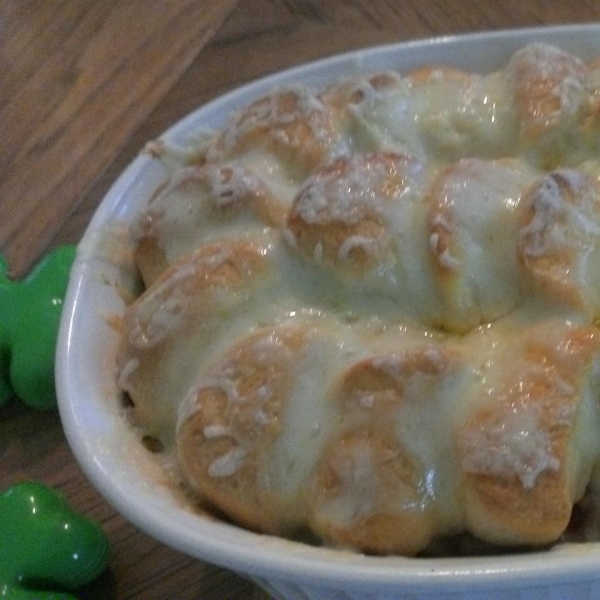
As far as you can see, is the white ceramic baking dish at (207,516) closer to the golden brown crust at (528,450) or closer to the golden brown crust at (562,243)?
the golden brown crust at (528,450)

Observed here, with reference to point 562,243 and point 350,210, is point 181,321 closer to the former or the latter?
point 350,210

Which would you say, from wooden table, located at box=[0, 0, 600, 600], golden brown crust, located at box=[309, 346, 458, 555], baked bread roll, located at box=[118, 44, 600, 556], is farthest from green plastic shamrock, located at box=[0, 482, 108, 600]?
wooden table, located at box=[0, 0, 600, 600]

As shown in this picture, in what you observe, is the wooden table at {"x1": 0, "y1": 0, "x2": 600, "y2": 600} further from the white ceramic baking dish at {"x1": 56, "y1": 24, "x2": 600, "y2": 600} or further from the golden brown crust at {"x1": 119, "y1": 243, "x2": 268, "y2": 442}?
the golden brown crust at {"x1": 119, "y1": 243, "x2": 268, "y2": 442}

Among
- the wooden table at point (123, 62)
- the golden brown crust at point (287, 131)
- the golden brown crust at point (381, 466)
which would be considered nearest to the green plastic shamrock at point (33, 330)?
the wooden table at point (123, 62)

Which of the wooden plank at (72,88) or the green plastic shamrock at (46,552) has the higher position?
the wooden plank at (72,88)

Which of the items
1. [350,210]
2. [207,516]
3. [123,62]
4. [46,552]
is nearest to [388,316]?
[350,210]

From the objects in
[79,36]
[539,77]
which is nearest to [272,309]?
[539,77]
